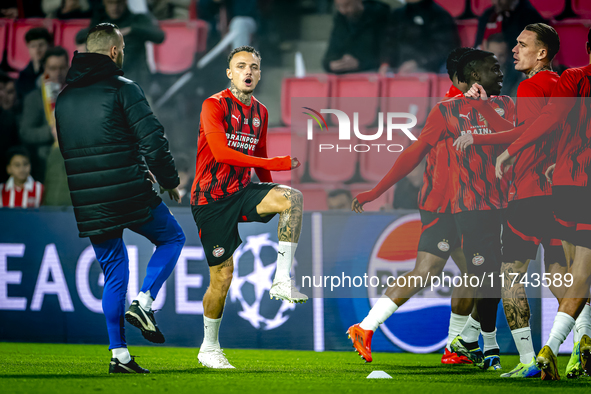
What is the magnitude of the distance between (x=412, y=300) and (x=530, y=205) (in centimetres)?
175

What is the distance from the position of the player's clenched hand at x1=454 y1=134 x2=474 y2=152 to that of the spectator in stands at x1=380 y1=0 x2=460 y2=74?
2.89m

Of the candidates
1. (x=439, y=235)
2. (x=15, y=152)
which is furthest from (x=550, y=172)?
(x=15, y=152)

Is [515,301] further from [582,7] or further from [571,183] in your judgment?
[582,7]

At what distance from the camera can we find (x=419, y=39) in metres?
6.96

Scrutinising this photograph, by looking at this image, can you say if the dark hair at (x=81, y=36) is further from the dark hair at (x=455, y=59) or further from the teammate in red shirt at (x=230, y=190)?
the dark hair at (x=455, y=59)

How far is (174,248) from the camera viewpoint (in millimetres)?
4051

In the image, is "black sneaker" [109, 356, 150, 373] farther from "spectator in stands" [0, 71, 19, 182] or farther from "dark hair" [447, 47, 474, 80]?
"spectator in stands" [0, 71, 19, 182]

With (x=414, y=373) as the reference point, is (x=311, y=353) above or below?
below

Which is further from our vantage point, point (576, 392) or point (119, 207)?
point (119, 207)

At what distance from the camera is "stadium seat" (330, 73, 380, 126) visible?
→ 681cm

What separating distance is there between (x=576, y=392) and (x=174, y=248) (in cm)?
245

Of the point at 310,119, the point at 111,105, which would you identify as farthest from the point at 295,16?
the point at 111,105

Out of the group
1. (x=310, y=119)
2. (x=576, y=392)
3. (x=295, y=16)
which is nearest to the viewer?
(x=576, y=392)

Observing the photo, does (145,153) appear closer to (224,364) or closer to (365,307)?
(224,364)
